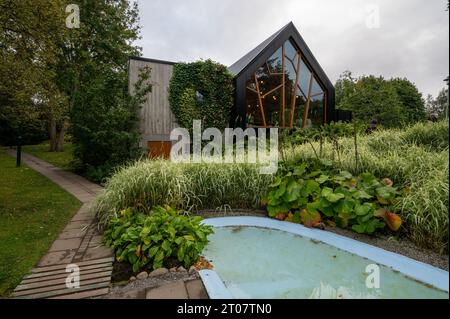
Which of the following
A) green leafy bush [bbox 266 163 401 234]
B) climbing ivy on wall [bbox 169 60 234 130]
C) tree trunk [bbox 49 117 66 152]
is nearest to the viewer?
green leafy bush [bbox 266 163 401 234]

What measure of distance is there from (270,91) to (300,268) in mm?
9350

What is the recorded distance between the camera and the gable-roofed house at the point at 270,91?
9117mm

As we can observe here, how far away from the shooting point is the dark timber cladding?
403 inches

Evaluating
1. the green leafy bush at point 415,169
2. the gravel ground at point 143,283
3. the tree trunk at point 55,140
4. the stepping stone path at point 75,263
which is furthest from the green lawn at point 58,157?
the green leafy bush at point 415,169

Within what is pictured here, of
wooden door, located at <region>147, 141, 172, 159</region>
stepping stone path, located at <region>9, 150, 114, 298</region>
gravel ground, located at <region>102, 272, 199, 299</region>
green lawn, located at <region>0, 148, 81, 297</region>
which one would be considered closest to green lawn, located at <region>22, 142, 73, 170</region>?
wooden door, located at <region>147, 141, 172, 159</region>

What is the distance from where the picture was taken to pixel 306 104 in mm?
11875

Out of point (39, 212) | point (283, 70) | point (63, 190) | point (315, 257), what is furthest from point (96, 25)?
point (315, 257)

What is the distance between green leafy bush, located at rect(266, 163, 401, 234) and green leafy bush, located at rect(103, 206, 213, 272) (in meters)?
1.45

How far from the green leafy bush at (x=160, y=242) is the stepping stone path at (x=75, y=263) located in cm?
19

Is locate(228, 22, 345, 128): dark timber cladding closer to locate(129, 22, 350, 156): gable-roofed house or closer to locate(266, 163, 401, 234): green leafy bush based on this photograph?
locate(129, 22, 350, 156): gable-roofed house

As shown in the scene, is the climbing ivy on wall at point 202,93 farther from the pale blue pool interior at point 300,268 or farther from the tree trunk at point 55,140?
the tree trunk at point 55,140
